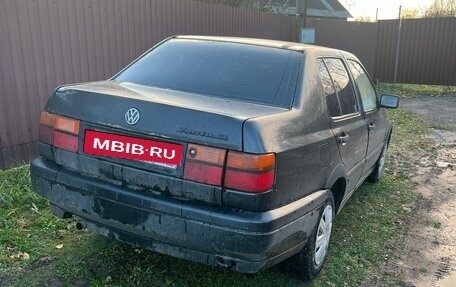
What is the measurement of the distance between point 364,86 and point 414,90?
42.1 ft

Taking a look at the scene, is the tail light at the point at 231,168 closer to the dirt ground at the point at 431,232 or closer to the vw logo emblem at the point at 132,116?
the vw logo emblem at the point at 132,116

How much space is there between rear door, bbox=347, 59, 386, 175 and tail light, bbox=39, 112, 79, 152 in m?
2.55

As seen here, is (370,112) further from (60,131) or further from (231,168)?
(60,131)

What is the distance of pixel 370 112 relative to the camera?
437 centimetres

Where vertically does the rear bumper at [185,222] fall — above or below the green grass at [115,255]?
above

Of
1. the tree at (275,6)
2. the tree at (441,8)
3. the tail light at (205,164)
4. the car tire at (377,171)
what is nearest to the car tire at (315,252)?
the tail light at (205,164)

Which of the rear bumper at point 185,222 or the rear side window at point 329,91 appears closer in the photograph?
the rear bumper at point 185,222

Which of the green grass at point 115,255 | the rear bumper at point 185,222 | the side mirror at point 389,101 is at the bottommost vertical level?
the green grass at point 115,255

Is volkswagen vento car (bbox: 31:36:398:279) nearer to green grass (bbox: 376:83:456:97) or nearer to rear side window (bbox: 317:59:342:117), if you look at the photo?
rear side window (bbox: 317:59:342:117)

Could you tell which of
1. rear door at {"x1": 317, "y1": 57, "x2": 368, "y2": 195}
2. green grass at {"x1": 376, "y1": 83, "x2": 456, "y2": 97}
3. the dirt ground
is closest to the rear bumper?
rear door at {"x1": 317, "y1": 57, "x2": 368, "y2": 195}

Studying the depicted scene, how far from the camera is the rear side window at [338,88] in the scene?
3.36 meters

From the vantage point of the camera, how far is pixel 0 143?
16.6 feet

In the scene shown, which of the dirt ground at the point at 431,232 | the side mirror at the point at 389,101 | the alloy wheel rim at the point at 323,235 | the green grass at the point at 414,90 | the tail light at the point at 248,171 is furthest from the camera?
the green grass at the point at 414,90

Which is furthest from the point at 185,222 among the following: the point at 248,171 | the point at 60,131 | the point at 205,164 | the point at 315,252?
the point at 315,252
